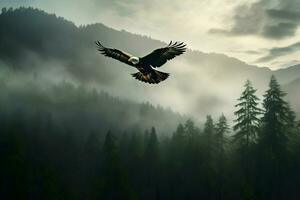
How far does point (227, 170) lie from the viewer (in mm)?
64000

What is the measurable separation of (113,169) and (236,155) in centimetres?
1851

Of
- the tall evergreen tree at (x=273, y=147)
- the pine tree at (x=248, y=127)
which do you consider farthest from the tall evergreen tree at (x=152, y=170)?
the tall evergreen tree at (x=273, y=147)

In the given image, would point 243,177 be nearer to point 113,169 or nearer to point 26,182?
point 113,169

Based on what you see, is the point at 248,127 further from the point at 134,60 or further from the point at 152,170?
the point at 134,60

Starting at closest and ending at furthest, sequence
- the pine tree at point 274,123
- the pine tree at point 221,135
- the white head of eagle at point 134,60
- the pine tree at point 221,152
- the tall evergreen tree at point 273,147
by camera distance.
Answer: the white head of eagle at point 134,60 → the tall evergreen tree at point 273,147 → the pine tree at point 274,123 → the pine tree at point 221,152 → the pine tree at point 221,135

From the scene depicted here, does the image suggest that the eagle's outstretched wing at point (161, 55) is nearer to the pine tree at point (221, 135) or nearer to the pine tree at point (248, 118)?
the pine tree at point (248, 118)

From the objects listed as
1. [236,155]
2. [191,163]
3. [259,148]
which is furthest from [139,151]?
[259,148]

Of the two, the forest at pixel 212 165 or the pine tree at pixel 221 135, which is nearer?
the forest at pixel 212 165

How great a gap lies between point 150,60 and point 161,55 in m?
0.64

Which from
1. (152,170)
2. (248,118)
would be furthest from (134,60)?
(152,170)

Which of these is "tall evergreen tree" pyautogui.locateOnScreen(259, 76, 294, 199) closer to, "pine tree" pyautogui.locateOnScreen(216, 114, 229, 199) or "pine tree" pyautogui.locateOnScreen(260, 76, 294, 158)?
"pine tree" pyautogui.locateOnScreen(260, 76, 294, 158)

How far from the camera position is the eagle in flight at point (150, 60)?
14.0m

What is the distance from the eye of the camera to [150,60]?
14328 mm

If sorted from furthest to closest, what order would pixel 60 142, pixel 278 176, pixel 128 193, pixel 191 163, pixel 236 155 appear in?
pixel 60 142, pixel 191 163, pixel 236 155, pixel 128 193, pixel 278 176
